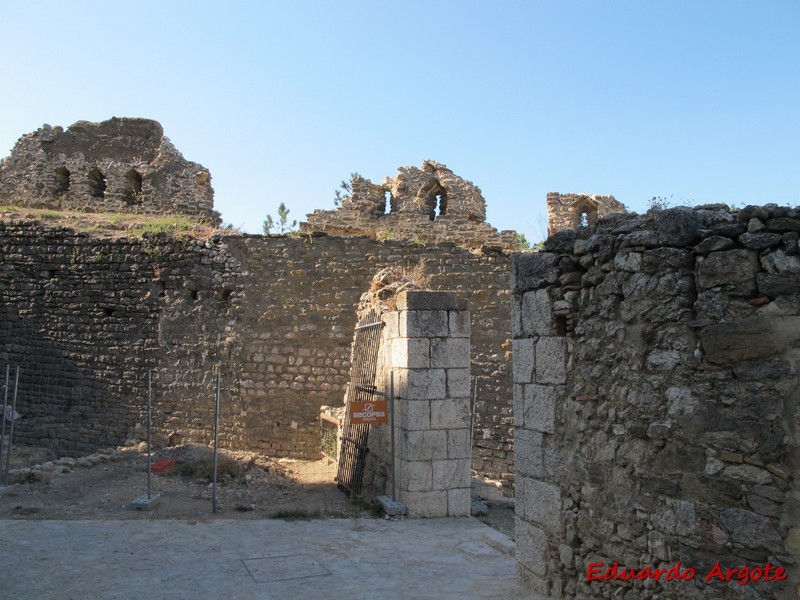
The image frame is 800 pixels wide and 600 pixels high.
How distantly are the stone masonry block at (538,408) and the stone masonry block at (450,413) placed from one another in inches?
96.8

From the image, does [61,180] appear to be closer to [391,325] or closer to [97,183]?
[97,183]

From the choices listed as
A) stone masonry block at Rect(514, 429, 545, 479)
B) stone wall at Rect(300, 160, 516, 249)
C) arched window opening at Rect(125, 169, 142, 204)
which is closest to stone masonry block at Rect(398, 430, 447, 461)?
stone masonry block at Rect(514, 429, 545, 479)

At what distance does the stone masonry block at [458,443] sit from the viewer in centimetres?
736

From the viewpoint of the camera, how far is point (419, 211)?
15.4 m

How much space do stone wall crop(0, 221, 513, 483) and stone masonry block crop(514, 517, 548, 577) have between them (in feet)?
21.6

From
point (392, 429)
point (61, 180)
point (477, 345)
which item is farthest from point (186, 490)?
point (61, 180)

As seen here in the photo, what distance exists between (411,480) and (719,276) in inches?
180

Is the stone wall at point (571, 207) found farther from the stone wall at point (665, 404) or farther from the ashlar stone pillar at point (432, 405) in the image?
the stone wall at point (665, 404)

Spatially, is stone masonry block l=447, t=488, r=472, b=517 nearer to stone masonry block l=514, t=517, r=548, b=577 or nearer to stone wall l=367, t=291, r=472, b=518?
stone wall l=367, t=291, r=472, b=518

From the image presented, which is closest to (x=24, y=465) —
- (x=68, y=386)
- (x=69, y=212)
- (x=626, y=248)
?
(x=68, y=386)

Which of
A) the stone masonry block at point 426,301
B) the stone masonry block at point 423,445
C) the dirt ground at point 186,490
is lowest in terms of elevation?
the dirt ground at point 186,490

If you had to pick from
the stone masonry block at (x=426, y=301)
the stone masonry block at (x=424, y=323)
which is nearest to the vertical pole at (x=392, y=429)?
the stone masonry block at (x=424, y=323)

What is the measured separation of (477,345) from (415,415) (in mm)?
4892

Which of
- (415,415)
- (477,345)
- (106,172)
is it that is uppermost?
(106,172)
